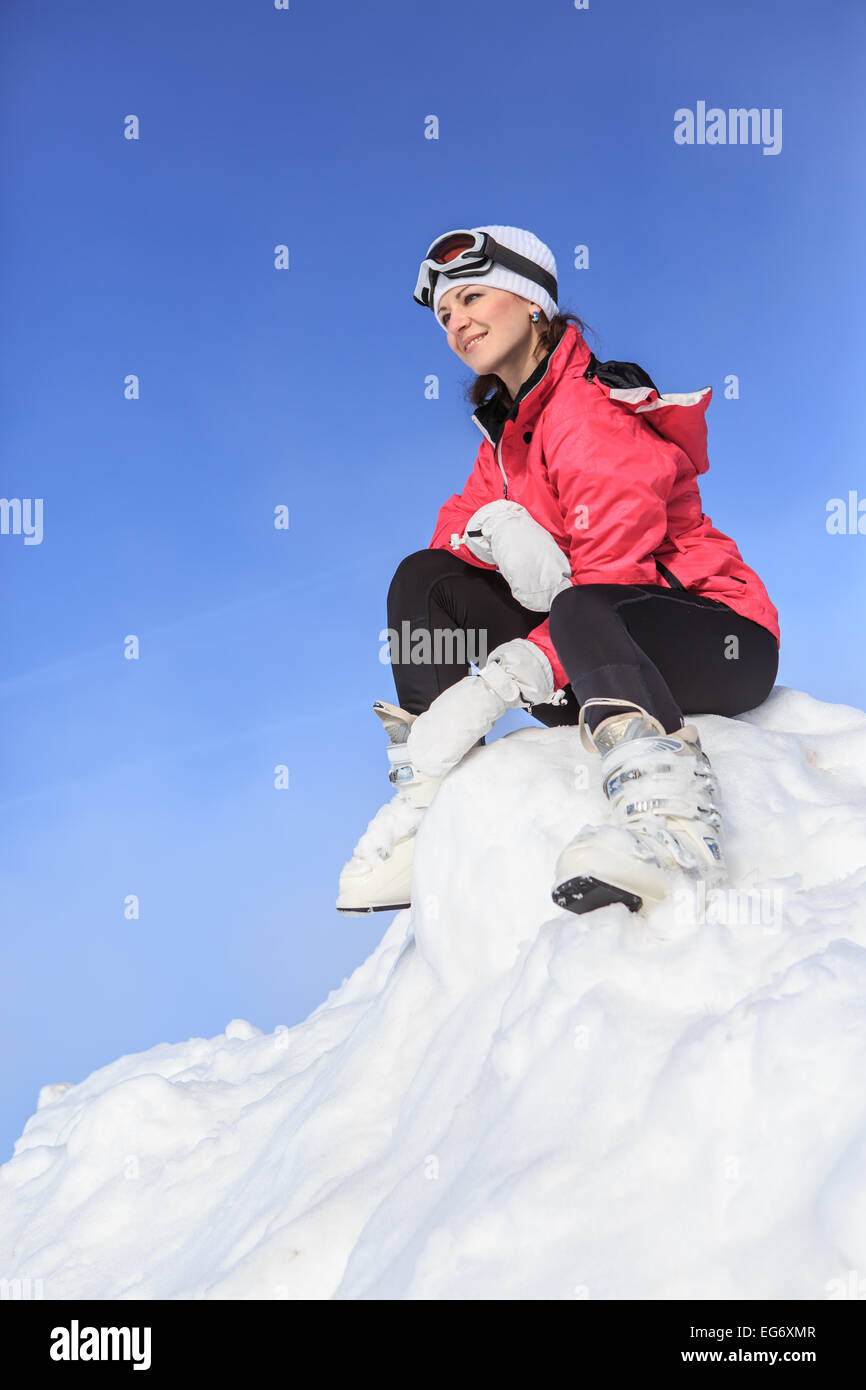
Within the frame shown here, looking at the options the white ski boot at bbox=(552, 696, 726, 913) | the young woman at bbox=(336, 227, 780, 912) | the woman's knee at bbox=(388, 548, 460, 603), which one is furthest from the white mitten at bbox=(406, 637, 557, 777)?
the woman's knee at bbox=(388, 548, 460, 603)

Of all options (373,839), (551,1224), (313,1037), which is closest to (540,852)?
(373,839)

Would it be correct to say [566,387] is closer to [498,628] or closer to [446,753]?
[498,628]

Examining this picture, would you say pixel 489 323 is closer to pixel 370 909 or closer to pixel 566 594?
pixel 566 594

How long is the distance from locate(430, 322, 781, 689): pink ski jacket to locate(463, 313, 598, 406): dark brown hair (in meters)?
0.07

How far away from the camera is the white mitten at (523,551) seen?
2.57m

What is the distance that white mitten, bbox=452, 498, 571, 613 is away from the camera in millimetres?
2574

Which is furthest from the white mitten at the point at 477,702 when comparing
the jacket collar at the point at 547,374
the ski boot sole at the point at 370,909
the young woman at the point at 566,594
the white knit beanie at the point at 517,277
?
the white knit beanie at the point at 517,277

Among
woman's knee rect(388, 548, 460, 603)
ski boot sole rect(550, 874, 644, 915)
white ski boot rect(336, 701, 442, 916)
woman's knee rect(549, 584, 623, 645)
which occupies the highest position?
woman's knee rect(388, 548, 460, 603)

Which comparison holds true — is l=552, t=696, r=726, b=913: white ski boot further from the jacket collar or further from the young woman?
the jacket collar

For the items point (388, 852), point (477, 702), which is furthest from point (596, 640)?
point (388, 852)

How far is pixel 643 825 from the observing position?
189 centimetres

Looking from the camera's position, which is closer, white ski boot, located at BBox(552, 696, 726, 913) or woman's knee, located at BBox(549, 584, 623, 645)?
white ski boot, located at BBox(552, 696, 726, 913)
